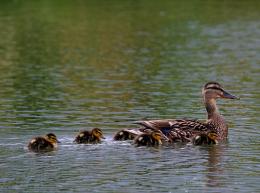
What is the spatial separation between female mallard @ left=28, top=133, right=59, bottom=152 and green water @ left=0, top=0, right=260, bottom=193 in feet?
0.39

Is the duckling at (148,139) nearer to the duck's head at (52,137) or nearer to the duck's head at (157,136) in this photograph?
the duck's head at (157,136)

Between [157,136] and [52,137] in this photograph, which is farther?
[157,136]

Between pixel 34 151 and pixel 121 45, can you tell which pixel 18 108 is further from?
pixel 121 45

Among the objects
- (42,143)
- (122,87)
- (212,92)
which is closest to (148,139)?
(42,143)

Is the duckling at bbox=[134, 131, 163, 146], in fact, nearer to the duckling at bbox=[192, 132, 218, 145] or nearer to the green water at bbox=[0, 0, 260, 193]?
the green water at bbox=[0, 0, 260, 193]

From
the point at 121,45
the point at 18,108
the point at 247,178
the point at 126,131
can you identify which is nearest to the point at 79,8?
the point at 121,45

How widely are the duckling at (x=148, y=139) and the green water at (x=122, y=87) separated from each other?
0.12 m

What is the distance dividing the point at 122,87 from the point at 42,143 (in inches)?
240

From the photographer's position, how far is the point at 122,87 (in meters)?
18.9

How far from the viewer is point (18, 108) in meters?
16.5

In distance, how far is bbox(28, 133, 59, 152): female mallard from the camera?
12.9 m

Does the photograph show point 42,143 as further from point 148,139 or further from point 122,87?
point 122,87

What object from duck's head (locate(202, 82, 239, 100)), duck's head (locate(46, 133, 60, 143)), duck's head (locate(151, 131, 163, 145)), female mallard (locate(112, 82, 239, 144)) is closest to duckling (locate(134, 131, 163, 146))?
duck's head (locate(151, 131, 163, 145))

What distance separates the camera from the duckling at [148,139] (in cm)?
1336
